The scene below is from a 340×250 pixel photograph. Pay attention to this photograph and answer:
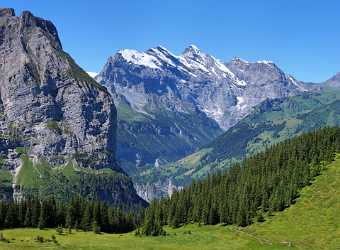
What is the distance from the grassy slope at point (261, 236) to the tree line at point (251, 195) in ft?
17.9

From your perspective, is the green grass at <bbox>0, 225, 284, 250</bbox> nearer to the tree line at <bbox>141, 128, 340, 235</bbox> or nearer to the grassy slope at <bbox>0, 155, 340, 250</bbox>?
the grassy slope at <bbox>0, 155, 340, 250</bbox>

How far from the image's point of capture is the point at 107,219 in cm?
18462

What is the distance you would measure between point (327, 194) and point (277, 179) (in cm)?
2507

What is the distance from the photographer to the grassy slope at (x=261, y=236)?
112 metres

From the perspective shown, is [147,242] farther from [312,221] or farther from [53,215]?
[53,215]

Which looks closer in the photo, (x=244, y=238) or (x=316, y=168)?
(x=244, y=238)

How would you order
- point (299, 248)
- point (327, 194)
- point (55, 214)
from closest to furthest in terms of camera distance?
1. point (299, 248)
2. point (327, 194)
3. point (55, 214)

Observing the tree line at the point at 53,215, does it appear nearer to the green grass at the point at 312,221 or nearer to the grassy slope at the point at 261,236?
the grassy slope at the point at 261,236

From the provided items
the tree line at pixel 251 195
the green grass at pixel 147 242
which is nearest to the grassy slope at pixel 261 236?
the green grass at pixel 147 242

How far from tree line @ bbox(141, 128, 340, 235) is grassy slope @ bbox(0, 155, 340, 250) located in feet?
17.9

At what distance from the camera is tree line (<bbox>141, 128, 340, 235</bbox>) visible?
154375mm

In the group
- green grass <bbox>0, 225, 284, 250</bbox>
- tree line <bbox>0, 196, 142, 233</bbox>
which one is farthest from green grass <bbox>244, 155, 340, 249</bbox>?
tree line <bbox>0, 196, 142, 233</bbox>

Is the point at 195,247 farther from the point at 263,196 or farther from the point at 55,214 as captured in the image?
the point at 55,214

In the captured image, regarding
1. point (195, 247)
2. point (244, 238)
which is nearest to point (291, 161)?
point (244, 238)
